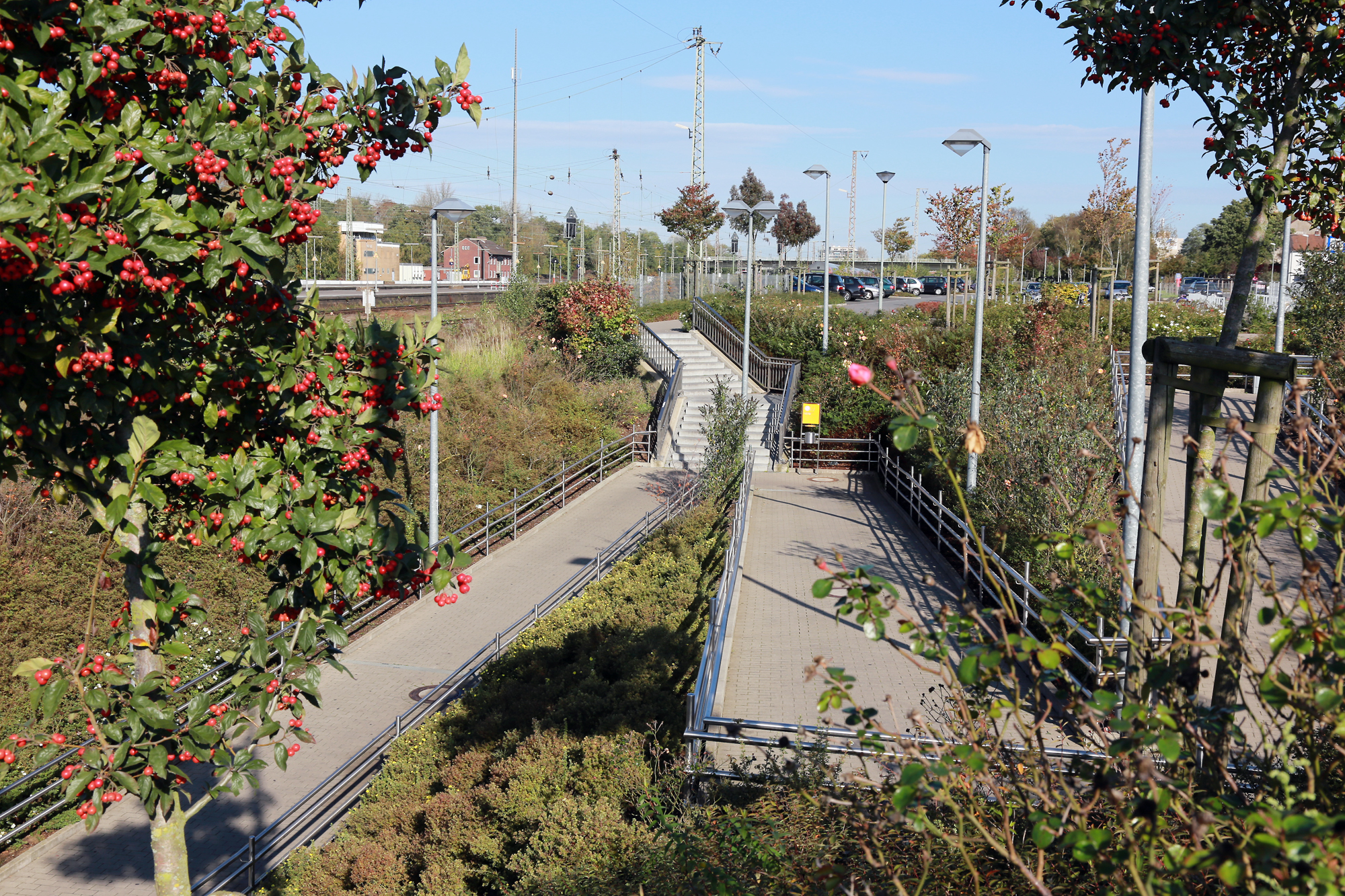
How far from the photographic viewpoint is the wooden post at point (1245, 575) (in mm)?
2355

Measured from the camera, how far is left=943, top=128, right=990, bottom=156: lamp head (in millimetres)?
14891

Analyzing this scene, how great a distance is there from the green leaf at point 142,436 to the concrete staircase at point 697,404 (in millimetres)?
18126


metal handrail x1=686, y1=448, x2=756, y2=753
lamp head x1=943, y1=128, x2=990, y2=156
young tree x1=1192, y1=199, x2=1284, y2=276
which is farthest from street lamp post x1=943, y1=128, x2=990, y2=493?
young tree x1=1192, y1=199, x2=1284, y2=276

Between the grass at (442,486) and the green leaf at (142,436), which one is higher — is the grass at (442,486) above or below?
below

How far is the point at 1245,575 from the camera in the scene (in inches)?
94.6

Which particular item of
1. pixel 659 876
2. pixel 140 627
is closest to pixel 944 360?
pixel 659 876

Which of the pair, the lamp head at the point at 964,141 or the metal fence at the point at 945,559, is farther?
the lamp head at the point at 964,141

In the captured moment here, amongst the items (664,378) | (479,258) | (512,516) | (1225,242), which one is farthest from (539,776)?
(479,258)

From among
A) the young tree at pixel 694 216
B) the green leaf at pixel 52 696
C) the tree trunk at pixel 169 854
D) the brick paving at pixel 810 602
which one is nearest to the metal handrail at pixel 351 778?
the brick paving at pixel 810 602

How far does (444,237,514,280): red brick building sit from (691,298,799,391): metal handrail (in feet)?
183

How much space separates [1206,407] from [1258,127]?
145 centimetres

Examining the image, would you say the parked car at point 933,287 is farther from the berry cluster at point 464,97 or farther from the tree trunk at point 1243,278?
the berry cluster at point 464,97

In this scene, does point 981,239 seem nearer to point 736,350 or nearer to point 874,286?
point 736,350

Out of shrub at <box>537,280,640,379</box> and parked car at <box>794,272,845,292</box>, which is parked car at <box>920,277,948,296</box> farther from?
shrub at <box>537,280,640,379</box>
